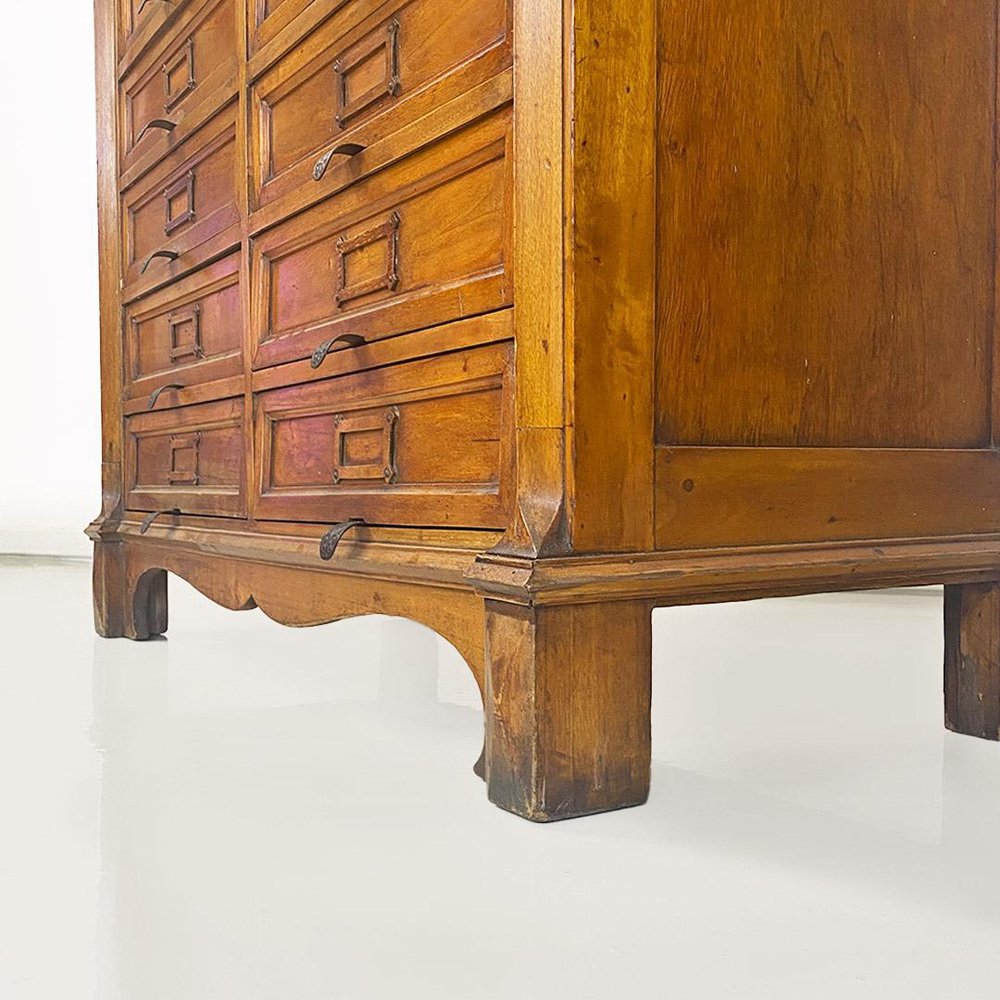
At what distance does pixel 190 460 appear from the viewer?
7.16 ft

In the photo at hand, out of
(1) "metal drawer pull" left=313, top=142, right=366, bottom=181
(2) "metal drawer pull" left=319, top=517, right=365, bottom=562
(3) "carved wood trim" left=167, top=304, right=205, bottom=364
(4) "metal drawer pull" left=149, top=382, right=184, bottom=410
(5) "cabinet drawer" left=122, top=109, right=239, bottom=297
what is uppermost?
(5) "cabinet drawer" left=122, top=109, right=239, bottom=297

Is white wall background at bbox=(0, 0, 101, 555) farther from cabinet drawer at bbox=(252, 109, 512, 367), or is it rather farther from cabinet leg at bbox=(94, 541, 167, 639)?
cabinet drawer at bbox=(252, 109, 512, 367)

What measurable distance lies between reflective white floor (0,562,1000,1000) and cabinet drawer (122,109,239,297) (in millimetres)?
766

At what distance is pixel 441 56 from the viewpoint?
1362 millimetres

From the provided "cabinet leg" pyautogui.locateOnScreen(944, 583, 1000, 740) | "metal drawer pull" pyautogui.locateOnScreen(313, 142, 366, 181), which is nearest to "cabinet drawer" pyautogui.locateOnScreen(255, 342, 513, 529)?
"metal drawer pull" pyautogui.locateOnScreen(313, 142, 366, 181)

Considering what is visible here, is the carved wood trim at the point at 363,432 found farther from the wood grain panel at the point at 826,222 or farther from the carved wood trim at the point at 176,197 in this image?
the carved wood trim at the point at 176,197

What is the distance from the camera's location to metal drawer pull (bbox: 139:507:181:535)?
2.21 m

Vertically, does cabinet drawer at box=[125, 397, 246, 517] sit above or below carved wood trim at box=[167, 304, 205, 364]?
below

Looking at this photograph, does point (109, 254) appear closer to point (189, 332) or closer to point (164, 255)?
point (164, 255)

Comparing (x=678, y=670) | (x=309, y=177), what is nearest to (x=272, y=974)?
(x=309, y=177)

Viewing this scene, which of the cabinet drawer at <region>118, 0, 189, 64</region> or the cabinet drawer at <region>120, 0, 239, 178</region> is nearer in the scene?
the cabinet drawer at <region>120, 0, 239, 178</region>

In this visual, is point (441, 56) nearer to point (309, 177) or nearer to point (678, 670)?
point (309, 177)

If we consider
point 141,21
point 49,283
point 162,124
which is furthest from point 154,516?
point 49,283

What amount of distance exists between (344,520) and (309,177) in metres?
0.48
